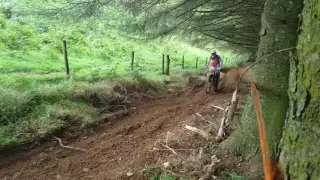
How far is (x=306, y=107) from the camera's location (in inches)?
72.4

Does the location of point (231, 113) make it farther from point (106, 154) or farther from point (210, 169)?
point (106, 154)

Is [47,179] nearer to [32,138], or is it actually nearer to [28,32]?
[32,138]

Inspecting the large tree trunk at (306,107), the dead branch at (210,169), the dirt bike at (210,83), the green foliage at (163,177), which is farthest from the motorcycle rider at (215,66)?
the large tree trunk at (306,107)

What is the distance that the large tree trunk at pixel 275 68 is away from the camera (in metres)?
3.20

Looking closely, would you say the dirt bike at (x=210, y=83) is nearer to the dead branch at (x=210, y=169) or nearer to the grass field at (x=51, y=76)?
the grass field at (x=51, y=76)

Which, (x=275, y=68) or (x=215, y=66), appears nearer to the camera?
(x=275, y=68)

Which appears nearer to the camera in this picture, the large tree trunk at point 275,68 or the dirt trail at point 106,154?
the large tree trunk at point 275,68

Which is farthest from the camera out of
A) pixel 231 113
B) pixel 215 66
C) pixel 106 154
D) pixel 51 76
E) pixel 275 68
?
pixel 215 66

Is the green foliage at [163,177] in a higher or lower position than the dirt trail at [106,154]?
higher

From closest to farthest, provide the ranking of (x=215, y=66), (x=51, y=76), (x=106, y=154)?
(x=106, y=154) < (x=51, y=76) < (x=215, y=66)

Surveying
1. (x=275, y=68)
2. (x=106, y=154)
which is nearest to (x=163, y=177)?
(x=275, y=68)

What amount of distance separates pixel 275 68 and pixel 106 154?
3.28m

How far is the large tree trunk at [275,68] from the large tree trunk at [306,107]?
126 centimetres

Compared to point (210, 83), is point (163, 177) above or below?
below
